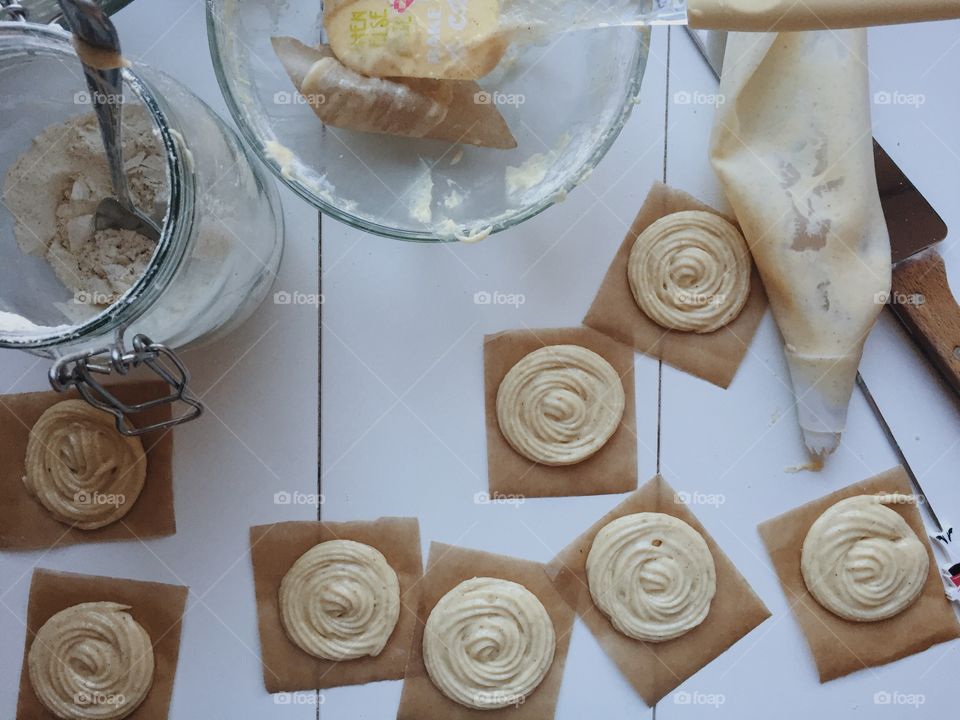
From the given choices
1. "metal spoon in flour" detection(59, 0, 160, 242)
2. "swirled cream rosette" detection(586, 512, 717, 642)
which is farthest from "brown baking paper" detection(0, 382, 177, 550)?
"swirled cream rosette" detection(586, 512, 717, 642)

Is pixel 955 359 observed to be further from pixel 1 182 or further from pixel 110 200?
pixel 1 182

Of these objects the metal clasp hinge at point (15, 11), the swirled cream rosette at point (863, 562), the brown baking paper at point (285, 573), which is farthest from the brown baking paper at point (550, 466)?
the metal clasp hinge at point (15, 11)

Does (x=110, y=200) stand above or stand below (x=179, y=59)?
below

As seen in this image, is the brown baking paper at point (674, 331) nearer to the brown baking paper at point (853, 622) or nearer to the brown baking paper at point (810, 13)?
the brown baking paper at point (853, 622)

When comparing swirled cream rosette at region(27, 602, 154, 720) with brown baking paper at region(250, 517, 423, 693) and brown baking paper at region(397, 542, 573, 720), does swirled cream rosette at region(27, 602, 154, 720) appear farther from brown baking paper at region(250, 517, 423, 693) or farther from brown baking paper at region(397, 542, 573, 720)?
brown baking paper at region(397, 542, 573, 720)

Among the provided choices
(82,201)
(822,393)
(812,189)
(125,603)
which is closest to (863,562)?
(822,393)

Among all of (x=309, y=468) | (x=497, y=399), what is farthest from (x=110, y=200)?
(x=497, y=399)

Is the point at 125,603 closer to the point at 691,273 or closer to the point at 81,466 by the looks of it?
the point at 81,466
